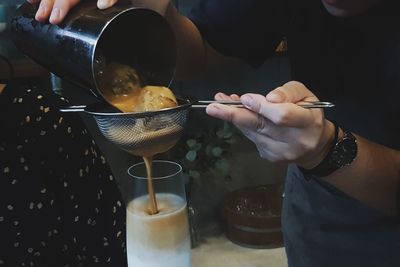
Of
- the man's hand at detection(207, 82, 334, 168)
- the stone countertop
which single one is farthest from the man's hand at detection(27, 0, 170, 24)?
the stone countertop

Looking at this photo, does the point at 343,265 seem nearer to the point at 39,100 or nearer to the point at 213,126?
the point at 39,100

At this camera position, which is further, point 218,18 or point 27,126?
point 27,126

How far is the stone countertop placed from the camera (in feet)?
7.41

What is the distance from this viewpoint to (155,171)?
37.4 inches

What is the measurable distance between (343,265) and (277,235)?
44.2 inches

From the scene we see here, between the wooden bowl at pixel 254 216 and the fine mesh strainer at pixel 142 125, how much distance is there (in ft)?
4.66

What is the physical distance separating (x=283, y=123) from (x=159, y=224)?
260mm

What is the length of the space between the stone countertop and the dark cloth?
0.91 meters

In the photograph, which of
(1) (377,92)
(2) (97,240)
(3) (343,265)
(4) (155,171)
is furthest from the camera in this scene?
(2) (97,240)

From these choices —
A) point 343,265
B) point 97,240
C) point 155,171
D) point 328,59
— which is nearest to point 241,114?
point 155,171

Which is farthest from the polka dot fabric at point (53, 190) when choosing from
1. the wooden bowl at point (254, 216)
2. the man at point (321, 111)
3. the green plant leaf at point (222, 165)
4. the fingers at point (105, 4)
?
the wooden bowl at point (254, 216)

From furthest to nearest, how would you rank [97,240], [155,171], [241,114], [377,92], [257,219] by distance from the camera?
[257,219] < [97,240] < [377,92] < [155,171] < [241,114]

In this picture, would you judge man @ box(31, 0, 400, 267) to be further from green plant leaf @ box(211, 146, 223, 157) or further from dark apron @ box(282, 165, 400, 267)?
green plant leaf @ box(211, 146, 223, 157)

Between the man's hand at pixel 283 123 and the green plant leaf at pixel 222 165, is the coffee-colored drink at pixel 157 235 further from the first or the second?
the green plant leaf at pixel 222 165
